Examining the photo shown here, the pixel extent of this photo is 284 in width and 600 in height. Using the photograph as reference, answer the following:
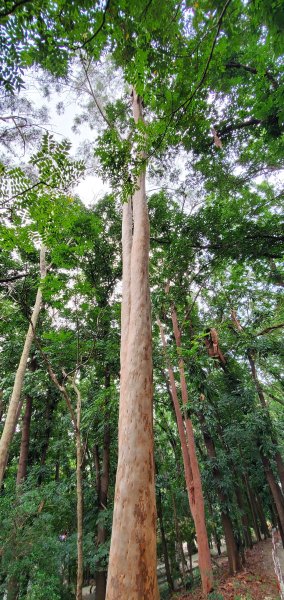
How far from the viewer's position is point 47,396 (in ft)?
40.1

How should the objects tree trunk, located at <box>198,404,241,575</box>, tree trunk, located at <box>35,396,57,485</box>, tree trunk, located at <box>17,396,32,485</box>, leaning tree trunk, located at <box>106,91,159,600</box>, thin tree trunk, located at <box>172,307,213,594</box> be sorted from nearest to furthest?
leaning tree trunk, located at <box>106,91,159,600</box> < thin tree trunk, located at <box>172,307,213,594</box> < tree trunk, located at <box>17,396,32,485</box> < tree trunk, located at <box>198,404,241,575</box> < tree trunk, located at <box>35,396,57,485</box>

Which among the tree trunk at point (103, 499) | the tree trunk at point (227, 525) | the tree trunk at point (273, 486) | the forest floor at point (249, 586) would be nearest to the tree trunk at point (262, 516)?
the tree trunk at point (273, 486)

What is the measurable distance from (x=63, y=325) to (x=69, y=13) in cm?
763

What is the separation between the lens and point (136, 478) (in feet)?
6.67

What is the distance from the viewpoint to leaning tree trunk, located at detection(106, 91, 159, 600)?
172 centimetres

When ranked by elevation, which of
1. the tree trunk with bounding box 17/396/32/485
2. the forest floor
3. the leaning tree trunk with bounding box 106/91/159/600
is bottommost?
the forest floor

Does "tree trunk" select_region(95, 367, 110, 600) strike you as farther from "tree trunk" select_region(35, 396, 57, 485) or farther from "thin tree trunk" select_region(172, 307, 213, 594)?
"thin tree trunk" select_region(172, 307, 213, 594)

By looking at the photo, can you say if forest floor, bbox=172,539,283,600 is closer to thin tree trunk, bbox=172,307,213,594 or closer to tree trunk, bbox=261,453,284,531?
thin tree trunk, bbox=172,307,213,594

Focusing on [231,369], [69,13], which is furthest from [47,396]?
[69,13]

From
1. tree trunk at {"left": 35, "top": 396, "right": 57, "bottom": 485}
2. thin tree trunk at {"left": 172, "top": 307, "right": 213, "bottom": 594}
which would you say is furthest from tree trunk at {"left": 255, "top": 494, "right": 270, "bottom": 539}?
tree trunk at {"left": 35, "top": 396, "right": 57, "bottom": 485}

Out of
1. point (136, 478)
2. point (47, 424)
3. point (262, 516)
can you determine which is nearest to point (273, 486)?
point (262, 516)

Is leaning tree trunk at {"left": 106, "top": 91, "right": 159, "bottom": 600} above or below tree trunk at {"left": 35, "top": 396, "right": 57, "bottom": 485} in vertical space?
below

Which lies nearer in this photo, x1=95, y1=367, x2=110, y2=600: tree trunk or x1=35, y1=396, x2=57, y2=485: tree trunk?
x1=95, y1=367, x2=110, y2=600: tree trunk

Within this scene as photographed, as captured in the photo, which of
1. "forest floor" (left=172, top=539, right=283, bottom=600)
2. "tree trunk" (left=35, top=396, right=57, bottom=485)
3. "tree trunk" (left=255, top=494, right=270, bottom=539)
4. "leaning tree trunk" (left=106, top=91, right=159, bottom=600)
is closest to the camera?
"leaning tree trunk" (left=106, top=91, right=159, bottom=600)
